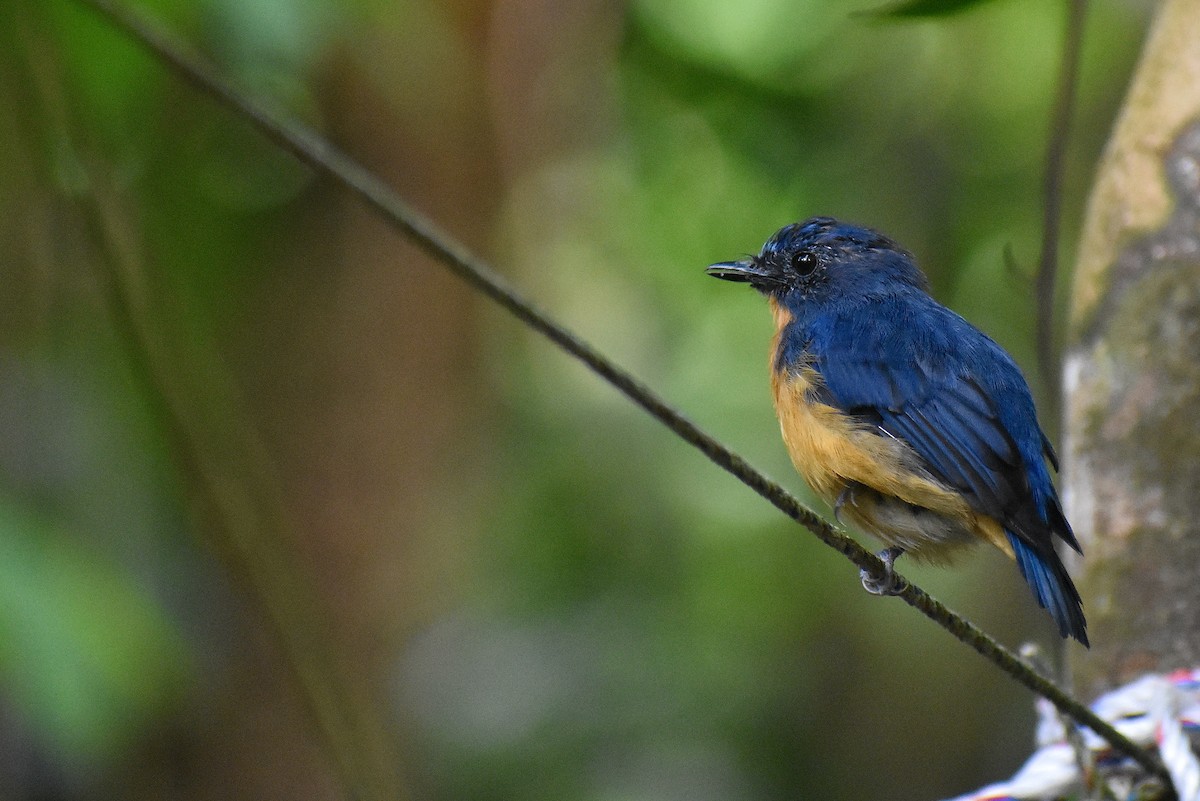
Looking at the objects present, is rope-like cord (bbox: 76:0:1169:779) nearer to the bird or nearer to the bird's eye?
the bird

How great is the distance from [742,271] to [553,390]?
367 centimetres

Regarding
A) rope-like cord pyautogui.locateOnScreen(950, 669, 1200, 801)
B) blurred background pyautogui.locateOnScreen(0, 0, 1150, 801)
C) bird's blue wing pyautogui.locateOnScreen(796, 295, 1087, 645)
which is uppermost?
blurred background pyautogui.locateOnScreen(0, 0, 1150, 801)

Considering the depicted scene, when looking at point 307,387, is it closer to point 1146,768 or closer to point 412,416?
point 412,416

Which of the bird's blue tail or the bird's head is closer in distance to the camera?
the bird's blue tail

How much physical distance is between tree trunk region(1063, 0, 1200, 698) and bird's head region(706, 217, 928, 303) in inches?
15.4

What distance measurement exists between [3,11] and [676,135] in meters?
3.87

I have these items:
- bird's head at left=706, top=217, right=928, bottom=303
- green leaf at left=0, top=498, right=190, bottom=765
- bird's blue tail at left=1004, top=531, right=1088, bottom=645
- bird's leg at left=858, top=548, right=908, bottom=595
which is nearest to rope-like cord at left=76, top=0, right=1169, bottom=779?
bird's leg at left=858, top=548, right=908, bottom=595

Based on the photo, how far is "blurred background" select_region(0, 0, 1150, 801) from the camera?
199 inches

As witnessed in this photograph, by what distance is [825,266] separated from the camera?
2.82 m

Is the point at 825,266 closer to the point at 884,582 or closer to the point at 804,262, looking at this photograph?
the point at 804,262

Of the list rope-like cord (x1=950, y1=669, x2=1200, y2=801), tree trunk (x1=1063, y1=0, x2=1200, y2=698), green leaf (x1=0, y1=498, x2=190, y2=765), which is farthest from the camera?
green leaf (x1=0, y1=498, x2=190, y2=765)

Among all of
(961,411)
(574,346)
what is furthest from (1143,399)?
(574,346)

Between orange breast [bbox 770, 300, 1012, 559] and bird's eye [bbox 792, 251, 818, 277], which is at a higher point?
bird's eye [bbox 792, 251, 818, 277]

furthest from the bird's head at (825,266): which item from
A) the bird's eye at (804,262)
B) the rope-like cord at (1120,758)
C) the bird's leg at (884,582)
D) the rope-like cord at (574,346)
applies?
the rope-like cord at (574,346)
